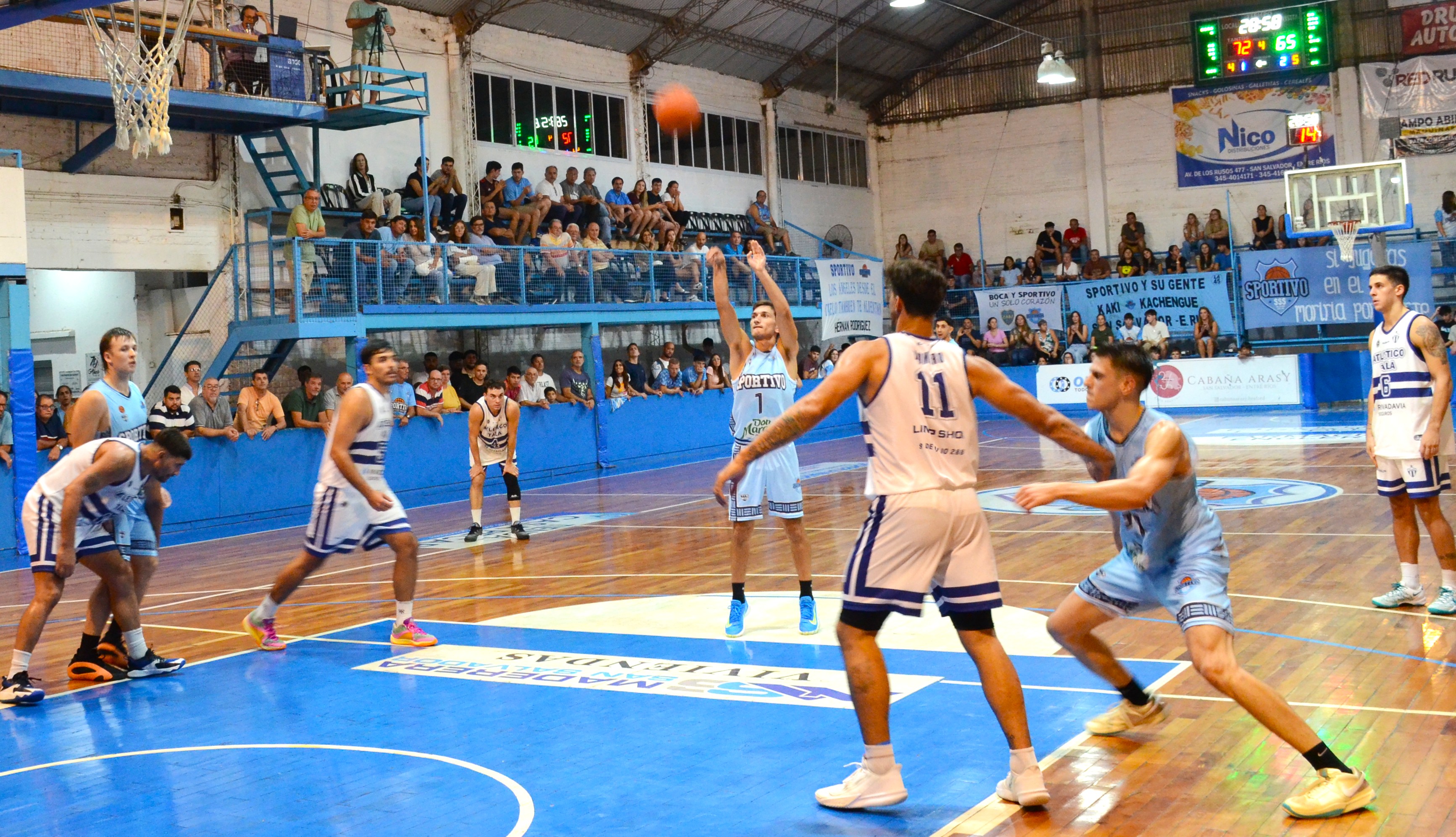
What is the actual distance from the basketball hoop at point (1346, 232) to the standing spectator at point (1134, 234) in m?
7.69

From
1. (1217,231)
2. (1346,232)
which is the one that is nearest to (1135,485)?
(1346,232)

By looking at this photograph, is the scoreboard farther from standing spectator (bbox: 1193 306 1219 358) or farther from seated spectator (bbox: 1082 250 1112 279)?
seated spectator (bbox: 1082 250 1112 279)

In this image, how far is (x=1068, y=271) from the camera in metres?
29.8

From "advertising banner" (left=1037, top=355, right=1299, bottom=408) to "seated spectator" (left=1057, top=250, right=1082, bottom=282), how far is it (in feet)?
14.1

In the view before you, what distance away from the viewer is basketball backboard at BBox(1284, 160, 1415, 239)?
840 inches

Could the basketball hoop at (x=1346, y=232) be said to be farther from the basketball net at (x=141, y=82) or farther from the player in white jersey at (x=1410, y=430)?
the basketball net at (x=141, y=82)

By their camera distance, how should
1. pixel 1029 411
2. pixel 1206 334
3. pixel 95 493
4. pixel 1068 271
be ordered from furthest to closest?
1. pixel 1068 271
2. pixel 1206 334
3. pixel 95 493
4. pixel 1029 411

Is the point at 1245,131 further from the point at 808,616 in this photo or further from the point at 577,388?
the point at 808,616

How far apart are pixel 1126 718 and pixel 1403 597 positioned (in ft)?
10.6

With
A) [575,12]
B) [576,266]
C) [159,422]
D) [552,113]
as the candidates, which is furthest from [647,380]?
[159,422]

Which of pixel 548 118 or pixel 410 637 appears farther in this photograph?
pixel 548 118

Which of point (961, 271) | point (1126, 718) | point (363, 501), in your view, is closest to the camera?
point (1126, 718)

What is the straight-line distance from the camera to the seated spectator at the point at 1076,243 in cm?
3136

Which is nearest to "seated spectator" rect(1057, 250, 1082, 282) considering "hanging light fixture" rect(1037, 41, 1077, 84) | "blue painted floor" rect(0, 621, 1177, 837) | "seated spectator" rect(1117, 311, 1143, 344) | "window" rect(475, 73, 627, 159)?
"seated spectator" rect(1117, 311, 1143, 344)
